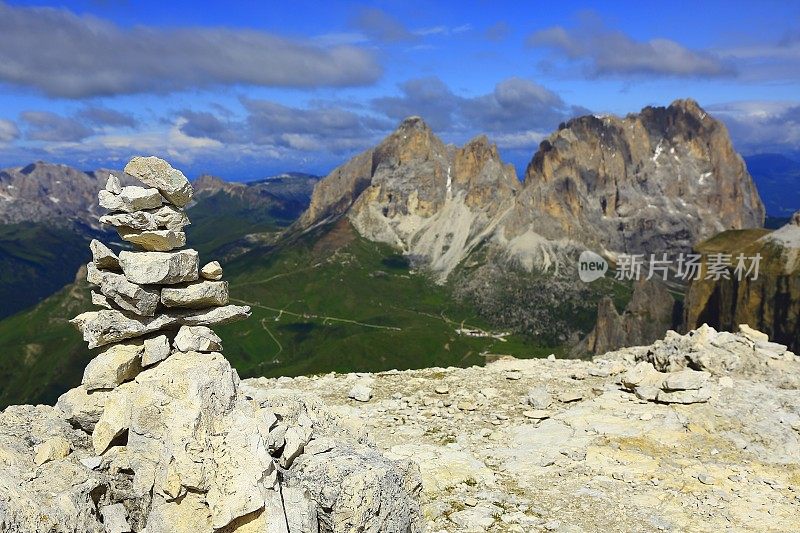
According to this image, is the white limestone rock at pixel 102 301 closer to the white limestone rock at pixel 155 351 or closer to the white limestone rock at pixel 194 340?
the white limestone rock at pixel 155 351

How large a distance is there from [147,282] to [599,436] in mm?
20015

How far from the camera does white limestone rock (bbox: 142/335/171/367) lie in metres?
19.0

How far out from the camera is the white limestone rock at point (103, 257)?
63.0 ft

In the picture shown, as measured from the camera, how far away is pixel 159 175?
19.3 meters

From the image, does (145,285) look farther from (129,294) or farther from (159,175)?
(159,175)

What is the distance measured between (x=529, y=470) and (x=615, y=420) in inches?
258

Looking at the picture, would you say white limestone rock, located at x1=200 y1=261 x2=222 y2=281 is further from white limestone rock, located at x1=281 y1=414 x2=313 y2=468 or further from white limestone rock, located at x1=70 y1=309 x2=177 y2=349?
white limestone rock, located at x1=281 y1=414 x2=313 y2=468

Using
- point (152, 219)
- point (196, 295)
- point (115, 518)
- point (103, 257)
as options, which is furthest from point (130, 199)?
point (115, 518)

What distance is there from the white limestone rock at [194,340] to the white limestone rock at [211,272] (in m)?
2.04

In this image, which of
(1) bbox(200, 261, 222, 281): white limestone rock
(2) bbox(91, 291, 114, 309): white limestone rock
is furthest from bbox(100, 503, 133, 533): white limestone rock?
(1) bbox(200, 261, 222, 281): white limestone rock

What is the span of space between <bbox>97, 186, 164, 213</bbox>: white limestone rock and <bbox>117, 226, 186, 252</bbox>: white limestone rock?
731 millimetres

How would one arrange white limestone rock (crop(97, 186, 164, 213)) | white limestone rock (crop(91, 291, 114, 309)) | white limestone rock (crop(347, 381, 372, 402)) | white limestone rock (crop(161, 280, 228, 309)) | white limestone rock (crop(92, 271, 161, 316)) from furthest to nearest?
white limestone rock (crop(347, 381, 372, 402)), white limestone rock (crop(91, 291, 114, 309)), white limestone rock (crop(161, 280, 228, 309)), white limestone rock (crop(97, 186, 164, 213)), white limestone rock (crop(92, 271, 161, 316))

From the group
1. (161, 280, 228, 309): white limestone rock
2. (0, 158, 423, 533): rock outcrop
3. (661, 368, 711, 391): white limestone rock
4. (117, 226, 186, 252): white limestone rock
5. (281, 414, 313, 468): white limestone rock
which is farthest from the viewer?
(661, 368, 711, 391): white limestone rock

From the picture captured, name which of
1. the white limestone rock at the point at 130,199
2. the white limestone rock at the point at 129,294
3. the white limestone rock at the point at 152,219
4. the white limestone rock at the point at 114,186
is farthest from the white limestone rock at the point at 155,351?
the white limestone rock at the point at 114,186
